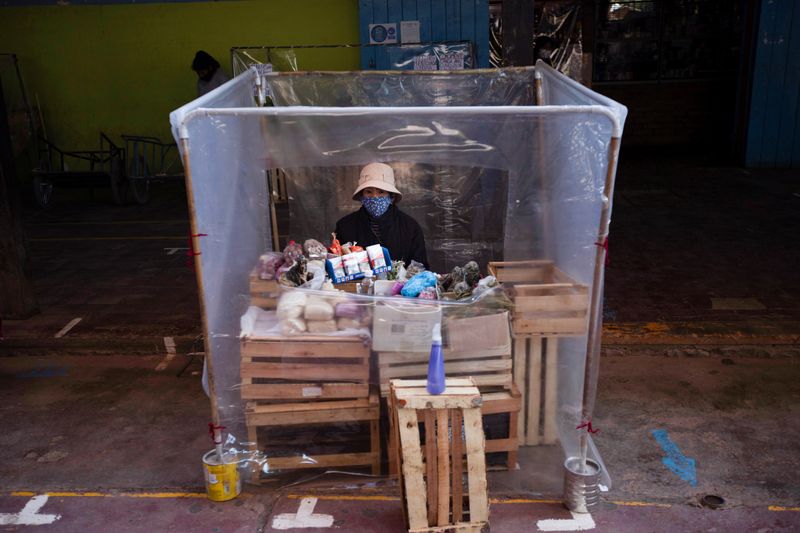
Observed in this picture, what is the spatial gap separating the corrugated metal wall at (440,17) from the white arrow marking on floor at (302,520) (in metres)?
7.98

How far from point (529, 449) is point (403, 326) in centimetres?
120

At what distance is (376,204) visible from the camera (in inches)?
198

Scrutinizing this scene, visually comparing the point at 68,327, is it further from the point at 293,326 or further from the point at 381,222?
the point at 293,326

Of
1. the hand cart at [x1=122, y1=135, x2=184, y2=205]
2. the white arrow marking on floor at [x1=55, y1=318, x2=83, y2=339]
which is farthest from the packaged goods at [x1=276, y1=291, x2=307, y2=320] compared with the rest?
the hand cart at [x1=122, y1=135, x2=184, y2=205]

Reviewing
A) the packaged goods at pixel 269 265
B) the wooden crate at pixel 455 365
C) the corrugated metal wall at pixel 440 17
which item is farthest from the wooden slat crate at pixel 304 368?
the corrugated metal wall at pixel 440 17

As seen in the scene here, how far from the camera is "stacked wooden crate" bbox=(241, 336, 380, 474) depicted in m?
4.07

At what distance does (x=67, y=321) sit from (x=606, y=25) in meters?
11.2

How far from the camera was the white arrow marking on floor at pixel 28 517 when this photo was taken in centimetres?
405

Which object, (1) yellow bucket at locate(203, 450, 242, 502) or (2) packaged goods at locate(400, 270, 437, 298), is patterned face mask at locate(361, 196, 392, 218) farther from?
(1) yellow bucket at locate(203, 450, 242, 502)

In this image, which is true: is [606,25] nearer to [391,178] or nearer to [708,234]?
[708,234]

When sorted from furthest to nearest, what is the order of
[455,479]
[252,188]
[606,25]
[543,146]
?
1. [606,25]
2. [252,188]
3. [543,146]
4. [455,479]

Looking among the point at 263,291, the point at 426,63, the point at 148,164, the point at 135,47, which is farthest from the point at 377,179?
the point at 135,47

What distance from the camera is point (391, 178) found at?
5.10m

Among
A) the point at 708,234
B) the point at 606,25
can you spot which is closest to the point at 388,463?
the point at 708,234
